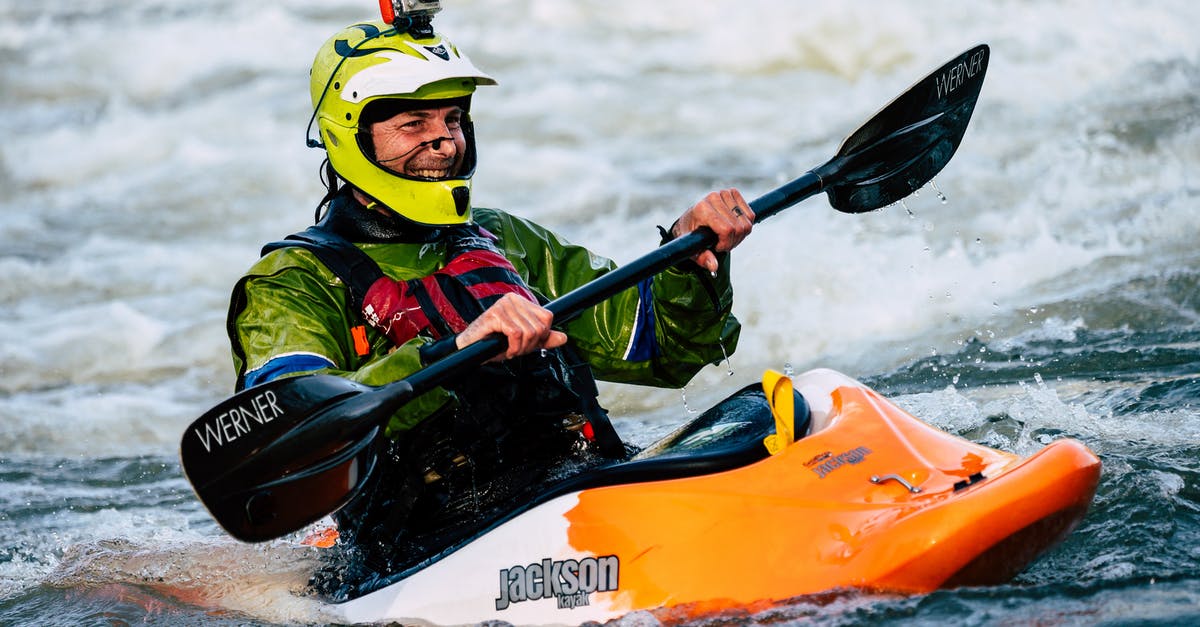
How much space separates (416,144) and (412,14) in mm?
307

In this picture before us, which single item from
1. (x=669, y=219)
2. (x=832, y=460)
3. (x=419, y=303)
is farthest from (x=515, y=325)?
(x=669, y=219)

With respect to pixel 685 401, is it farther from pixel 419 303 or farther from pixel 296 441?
pixel 296 441

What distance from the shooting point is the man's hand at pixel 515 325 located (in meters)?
2.85

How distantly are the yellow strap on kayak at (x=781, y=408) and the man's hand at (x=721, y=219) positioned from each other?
0.43 metres

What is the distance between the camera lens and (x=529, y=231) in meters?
3.67

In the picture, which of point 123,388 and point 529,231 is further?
point 123,388

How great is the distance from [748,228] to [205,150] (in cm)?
717

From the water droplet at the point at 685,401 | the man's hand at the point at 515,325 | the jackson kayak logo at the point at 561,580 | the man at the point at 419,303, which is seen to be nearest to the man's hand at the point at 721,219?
the man at the point at 419,303

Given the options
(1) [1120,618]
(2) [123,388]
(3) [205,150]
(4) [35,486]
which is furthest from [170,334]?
(1) [1120,618]

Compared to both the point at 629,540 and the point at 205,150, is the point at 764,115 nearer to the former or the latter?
the point at 205,150

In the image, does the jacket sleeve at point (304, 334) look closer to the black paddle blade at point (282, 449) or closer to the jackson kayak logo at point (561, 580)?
the black paddle blade at point (282, 449)

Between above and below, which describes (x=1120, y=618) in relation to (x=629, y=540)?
below

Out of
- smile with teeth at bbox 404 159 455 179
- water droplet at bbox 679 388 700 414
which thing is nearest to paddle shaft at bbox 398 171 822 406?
smile with teeth at bbox 404 159 455 179

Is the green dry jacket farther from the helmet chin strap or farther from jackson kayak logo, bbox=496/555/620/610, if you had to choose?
jackson kayak logo, bbox=496/555/620/610
